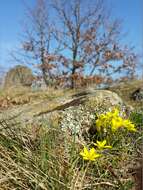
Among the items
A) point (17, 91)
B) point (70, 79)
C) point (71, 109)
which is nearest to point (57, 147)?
point (71, 109)

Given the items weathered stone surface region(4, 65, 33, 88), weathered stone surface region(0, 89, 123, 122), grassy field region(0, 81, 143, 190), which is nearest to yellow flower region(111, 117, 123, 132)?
grassy field region(0, 81, 143, 190)

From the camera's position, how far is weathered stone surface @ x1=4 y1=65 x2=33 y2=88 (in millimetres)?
20889

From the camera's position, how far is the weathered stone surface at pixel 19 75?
68.5 ft

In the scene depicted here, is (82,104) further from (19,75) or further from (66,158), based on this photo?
(19,75)

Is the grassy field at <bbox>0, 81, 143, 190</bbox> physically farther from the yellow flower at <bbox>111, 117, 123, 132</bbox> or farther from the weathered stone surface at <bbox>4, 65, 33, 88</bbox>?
the weathered stone surface at <bbox>4, 65, 33, 88</bbox>

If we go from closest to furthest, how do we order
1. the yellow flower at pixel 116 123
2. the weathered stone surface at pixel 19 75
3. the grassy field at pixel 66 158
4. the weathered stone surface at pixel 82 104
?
the grassy field at pixel 66 158
the yellow flower at pixel 116 123
the weathered stone surface at pixel 82 104
the weathered stone surface at pixel 19 75

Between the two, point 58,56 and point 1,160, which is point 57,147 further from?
point 58,56

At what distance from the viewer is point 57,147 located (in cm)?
293

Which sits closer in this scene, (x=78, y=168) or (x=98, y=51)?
(x=78, y=168)

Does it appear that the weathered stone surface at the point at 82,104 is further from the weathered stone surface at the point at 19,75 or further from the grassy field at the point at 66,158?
the weathered stone surface at the point at 19,75

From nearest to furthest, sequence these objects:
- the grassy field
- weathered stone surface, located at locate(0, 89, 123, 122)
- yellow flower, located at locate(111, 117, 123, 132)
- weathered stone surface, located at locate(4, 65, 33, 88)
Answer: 1. the grassy field
2. yellow flower, located at locate(111, 117, 123, 132)
3. weathered stone surface, located at locate(0, 89, 123, 122)
4. weathered stone surface, located at locate(4, 65, 33, 88)

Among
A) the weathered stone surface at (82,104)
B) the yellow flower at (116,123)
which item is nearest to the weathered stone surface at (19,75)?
the weathered stone surface at (82,104)

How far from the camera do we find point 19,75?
21.5 meters

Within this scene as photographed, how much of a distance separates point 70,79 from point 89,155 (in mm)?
20869
